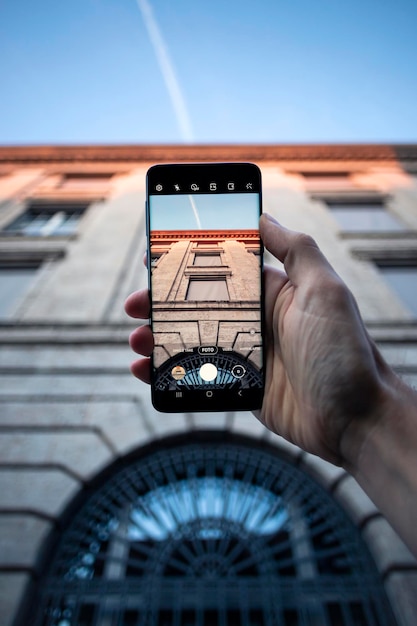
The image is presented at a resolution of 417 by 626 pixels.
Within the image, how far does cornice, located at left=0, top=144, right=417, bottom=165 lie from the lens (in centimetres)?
1329

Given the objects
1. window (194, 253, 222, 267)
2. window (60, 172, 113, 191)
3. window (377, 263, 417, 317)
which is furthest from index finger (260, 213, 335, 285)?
window (60, 172, 113, 191)

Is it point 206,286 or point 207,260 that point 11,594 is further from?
point 207,260

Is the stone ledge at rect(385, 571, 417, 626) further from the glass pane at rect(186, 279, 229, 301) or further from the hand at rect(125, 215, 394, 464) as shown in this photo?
the glass pane at rect(186, 279, 229, 301)

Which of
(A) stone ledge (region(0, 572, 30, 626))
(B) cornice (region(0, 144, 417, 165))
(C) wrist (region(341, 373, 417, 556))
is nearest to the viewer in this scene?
(C) wrist (region(341, 373, 417, 556))

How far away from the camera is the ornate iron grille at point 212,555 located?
326cm

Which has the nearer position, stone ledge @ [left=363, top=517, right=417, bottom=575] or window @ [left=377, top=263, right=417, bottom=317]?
stone ledge @ [left=363, top=517, right=417, bottom=575]

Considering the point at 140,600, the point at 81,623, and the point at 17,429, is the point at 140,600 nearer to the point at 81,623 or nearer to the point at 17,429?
the point at 81,623

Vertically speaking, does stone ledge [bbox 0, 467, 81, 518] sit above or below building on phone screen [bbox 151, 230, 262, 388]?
below

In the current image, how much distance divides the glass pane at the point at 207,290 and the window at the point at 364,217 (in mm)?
8384

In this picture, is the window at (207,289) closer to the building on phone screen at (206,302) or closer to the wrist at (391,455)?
the building on phone screen at (206,302)

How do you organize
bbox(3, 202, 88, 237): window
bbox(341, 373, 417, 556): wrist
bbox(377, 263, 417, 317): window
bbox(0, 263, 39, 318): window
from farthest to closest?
1. bbox(3, 202, 88, 237): window
2. bbox(377, 263, 417, 317): window
3. bbox(0, 263, 39, 318): window
4. bbox(341, 373, 417, 556): wrist

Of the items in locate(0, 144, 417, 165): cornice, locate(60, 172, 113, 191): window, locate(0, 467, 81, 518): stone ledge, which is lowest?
locate(0, 467, 81, 518): stone ledge

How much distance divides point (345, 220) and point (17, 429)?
385 inches

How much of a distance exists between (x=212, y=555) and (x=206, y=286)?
10.1 feet
